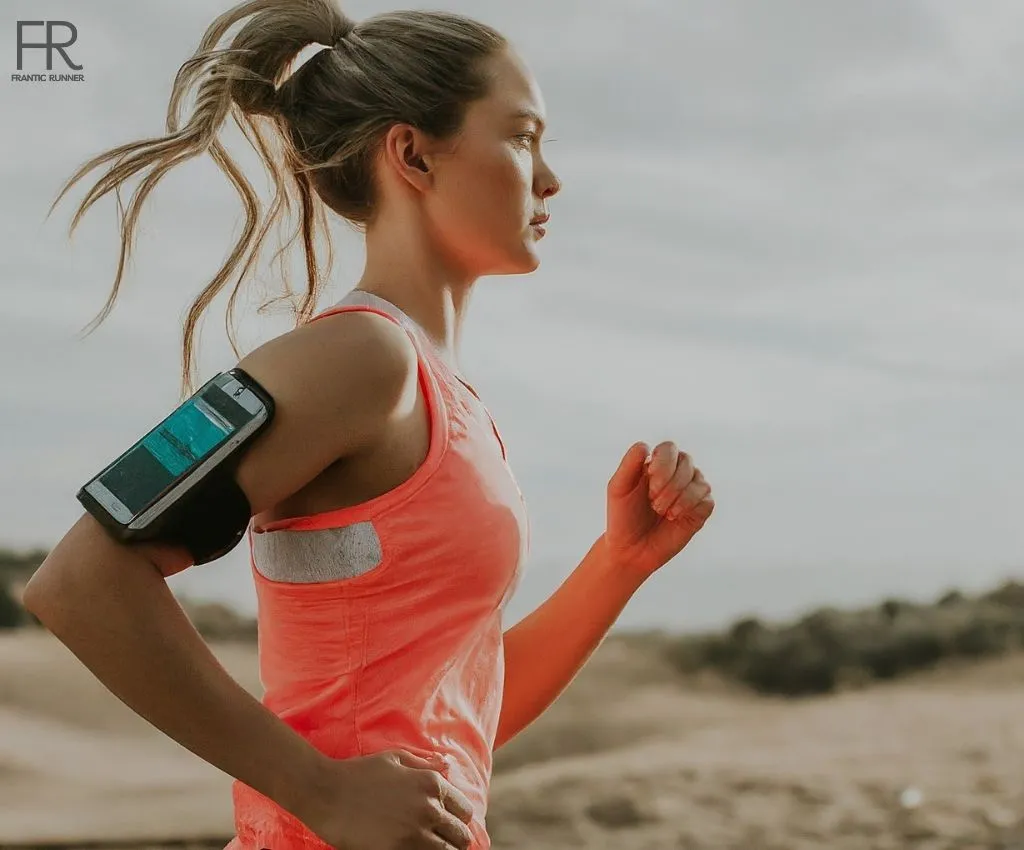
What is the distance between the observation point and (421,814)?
1242 millimetres

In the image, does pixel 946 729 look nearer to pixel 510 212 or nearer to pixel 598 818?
pixel 598 818

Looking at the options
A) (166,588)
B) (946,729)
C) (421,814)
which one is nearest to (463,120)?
(166,588)

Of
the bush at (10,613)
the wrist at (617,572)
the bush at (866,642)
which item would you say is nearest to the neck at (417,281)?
the wrist at (617,572)

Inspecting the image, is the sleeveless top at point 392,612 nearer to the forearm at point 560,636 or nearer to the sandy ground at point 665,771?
the forearm at point 560,636

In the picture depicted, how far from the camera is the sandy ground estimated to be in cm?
652

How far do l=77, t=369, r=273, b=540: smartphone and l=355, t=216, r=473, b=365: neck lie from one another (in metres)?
0.31

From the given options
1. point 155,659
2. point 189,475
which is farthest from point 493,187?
point 155,659

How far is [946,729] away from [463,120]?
791 cm

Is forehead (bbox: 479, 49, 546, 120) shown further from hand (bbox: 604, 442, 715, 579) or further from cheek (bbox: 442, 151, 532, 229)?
hand (bbox: 604, 442, 715, 579)

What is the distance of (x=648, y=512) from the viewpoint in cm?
178

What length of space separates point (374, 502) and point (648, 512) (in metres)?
0.56

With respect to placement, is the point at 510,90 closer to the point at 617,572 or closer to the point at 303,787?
the point at 617,572

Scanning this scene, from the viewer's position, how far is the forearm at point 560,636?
176cm

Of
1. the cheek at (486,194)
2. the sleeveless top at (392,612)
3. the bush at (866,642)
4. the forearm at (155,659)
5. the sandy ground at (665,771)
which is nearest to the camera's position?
the forearm at (155,659)
